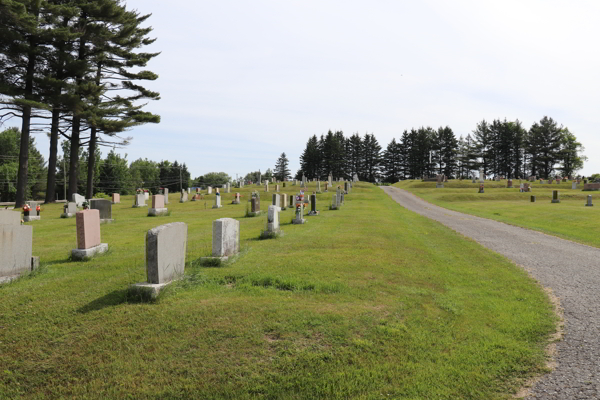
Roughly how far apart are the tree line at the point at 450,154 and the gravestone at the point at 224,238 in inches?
3522

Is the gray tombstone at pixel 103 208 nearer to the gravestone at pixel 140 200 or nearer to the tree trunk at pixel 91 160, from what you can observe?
the gravestone at pixel 140 200

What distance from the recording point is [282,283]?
6.59 metres

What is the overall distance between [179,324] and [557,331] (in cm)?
539

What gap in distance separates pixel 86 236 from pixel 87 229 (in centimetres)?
18

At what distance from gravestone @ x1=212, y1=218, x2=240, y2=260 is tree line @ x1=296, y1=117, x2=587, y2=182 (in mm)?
89457

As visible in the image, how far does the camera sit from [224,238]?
8.26 metres

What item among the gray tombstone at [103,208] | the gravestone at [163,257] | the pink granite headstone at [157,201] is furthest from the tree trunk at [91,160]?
the gravestone at [163,257]

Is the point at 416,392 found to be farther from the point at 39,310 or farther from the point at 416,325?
the point at 39,310

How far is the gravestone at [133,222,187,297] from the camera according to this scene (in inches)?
236

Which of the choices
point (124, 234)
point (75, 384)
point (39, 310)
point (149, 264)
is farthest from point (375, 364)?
point (124, 234)

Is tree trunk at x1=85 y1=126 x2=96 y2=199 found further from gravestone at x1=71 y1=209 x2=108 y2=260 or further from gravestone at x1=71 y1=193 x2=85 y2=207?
gravestone at x1=71 y1=209 x2=108 y2=260

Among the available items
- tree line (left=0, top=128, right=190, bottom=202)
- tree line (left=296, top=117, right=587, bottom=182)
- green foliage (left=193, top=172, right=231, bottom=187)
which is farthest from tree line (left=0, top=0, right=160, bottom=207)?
green foliage (left=193, top=172, right=231, bottom=187)

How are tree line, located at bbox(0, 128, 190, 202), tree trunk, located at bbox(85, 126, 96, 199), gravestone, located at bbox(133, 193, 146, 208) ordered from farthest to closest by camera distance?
tree line, located at bbox(0, 128, 190, 202) → tree trunk, located at bbox(85, 126, 96, 199) → gravestone, located at bbox(133, 193, 146, 208)

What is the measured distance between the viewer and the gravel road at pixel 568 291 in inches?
148
